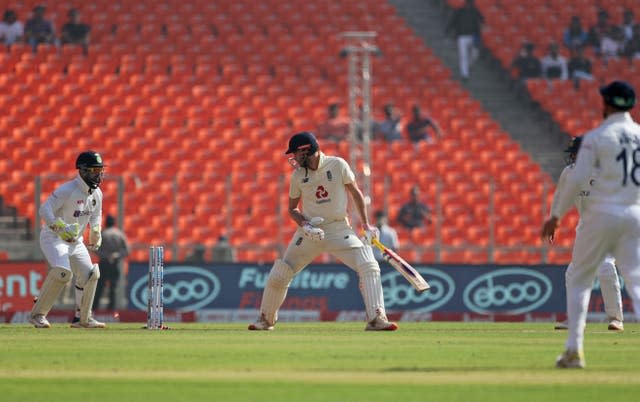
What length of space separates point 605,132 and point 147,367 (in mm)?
4088

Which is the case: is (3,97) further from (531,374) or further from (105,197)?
(531,374)

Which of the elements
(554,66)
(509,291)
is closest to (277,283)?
(509,291)

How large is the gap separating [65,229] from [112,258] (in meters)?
9.23

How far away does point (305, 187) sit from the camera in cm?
1670

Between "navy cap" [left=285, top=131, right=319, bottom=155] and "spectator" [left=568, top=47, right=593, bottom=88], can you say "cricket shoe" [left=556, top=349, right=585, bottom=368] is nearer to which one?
"navy cap" [left=285, top=131, right=319, bottom=155]

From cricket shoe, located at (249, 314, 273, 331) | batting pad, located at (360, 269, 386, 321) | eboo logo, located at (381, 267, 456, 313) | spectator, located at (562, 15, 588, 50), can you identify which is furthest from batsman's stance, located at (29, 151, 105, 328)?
spectator, located at (562, 15, 588, 50)

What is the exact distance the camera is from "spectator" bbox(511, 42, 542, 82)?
122ft

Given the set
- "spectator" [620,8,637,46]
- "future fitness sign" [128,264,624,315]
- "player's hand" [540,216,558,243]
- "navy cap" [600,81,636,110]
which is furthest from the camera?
"spectator" [620,8,637,46]

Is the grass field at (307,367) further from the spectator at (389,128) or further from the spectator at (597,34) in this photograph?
the spectator at (597,34)

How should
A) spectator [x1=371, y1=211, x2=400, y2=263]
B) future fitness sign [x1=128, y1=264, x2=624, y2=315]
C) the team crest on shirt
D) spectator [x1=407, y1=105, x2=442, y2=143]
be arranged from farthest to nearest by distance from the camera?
spectator [x1=407, y1=105, x2=442, y2=143], spectator [x1=371, y1=211, x2=400, y2=263], future fitness sign [x1=128, y1=264, x2=624, y2=315], the team crest on shirt

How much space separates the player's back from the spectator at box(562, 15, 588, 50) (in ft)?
89.9

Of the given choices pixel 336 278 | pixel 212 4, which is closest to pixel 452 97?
pixel 212 4

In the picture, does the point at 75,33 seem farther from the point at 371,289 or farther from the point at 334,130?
the point at 371,289

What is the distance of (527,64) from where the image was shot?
37188mm
